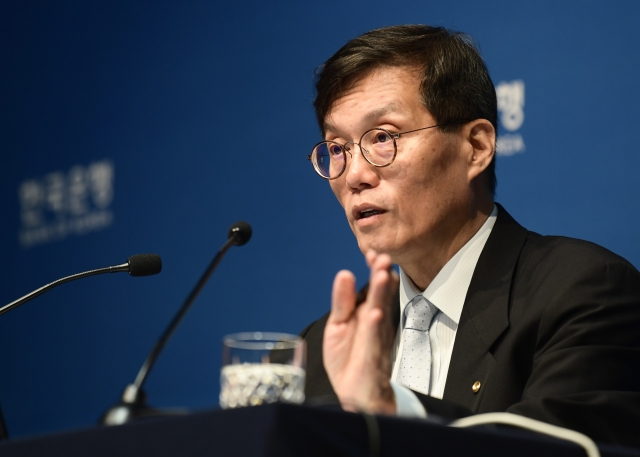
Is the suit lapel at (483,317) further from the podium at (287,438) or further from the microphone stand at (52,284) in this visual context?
the podium at (287,438)

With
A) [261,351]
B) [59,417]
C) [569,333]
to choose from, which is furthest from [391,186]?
[59,417]

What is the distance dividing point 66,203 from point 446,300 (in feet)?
8.50

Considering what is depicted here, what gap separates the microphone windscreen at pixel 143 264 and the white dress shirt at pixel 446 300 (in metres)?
0.70

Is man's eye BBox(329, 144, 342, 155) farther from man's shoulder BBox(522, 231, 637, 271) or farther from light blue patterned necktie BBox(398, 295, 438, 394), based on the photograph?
man's shoulder BBox(522, 231, 637, 271)

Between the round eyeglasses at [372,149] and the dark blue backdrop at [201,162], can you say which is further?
the dark blue backdrop at [201,162]

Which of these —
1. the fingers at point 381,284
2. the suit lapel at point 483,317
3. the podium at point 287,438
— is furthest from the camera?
the suit lapel at point 483,317

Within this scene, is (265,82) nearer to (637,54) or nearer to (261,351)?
(637,54)

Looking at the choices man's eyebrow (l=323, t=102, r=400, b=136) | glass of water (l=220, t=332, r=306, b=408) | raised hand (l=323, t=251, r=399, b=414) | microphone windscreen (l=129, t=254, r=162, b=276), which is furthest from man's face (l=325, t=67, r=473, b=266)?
glass of water (l=220, t=332, r=306, b=408)

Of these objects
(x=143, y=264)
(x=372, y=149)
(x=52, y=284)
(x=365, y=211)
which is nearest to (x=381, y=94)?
(x=372, y=149)

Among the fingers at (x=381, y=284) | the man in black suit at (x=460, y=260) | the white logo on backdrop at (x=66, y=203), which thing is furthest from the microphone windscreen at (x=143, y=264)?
the white logo on backdrop at (x=66, y=203)

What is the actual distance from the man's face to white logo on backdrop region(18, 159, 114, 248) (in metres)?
2.08

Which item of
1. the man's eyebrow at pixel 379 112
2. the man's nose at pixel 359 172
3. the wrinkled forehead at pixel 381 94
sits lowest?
the man's nose at pixel 359 172

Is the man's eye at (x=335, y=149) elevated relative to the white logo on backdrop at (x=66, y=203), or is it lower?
elevated

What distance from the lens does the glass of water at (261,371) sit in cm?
112
